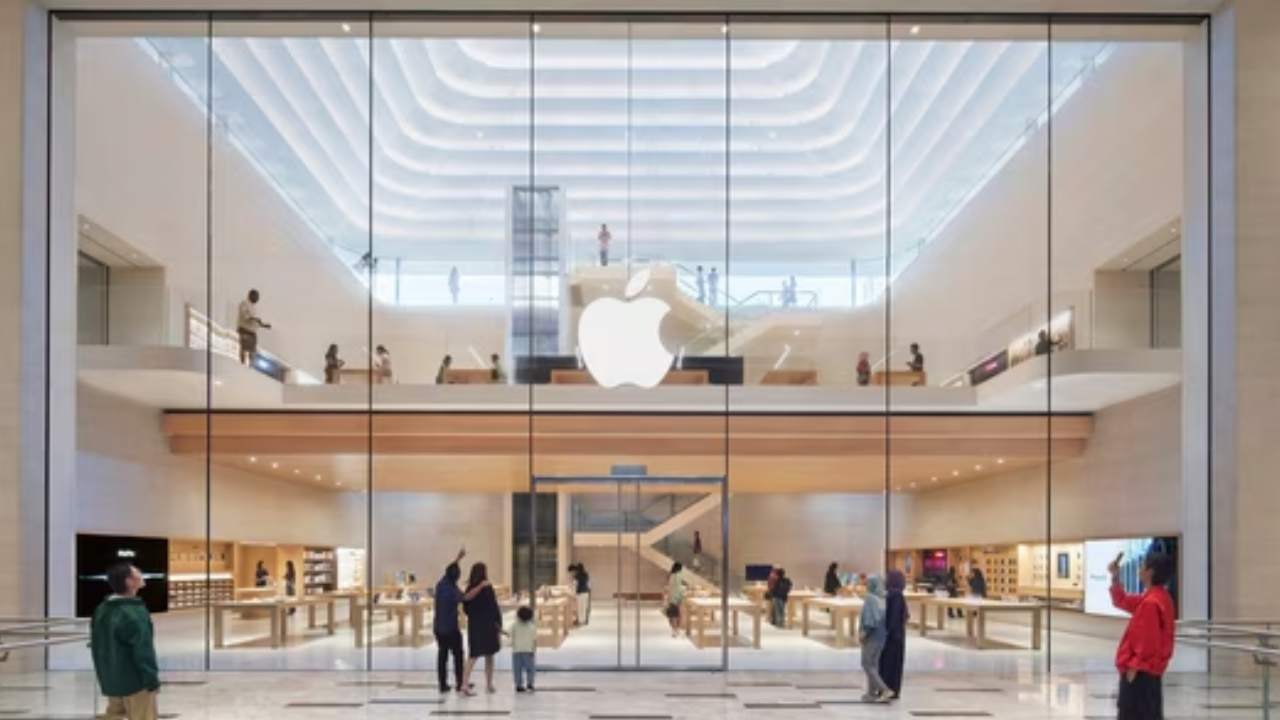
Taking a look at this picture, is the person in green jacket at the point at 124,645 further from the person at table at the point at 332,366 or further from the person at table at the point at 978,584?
the person at table at the point at 978,584

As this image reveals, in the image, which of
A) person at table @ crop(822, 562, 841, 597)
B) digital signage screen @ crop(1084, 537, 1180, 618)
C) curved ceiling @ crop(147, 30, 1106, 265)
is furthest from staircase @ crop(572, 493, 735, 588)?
digital signage screen @ crop(1084, 537, 1180, 618)

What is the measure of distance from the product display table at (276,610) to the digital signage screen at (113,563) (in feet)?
4.19

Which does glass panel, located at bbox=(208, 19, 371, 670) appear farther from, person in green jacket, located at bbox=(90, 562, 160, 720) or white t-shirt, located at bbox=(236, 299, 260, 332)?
person in green jacket, located at bbox=(90, 562, 160, 720)

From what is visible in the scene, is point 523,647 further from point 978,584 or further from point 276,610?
point 978,584

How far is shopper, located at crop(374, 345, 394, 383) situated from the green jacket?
326 inches

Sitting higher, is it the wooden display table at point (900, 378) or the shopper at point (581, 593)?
the wooden display table at point (900, 378)

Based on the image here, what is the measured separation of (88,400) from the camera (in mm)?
14453

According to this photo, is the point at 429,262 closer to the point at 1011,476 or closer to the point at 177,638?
the point at 177,638

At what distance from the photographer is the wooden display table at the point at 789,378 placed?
1577cm

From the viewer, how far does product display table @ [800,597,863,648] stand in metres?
13.0

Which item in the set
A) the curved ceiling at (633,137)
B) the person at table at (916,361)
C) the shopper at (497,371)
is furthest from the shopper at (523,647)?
the person at table at (916,361)

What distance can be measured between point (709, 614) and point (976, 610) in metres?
3.28

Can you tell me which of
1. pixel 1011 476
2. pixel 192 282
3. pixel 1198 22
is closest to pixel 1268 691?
pixel 1011 476

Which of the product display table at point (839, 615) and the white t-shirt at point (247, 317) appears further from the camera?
the white t-shirt at point (247, 317)
